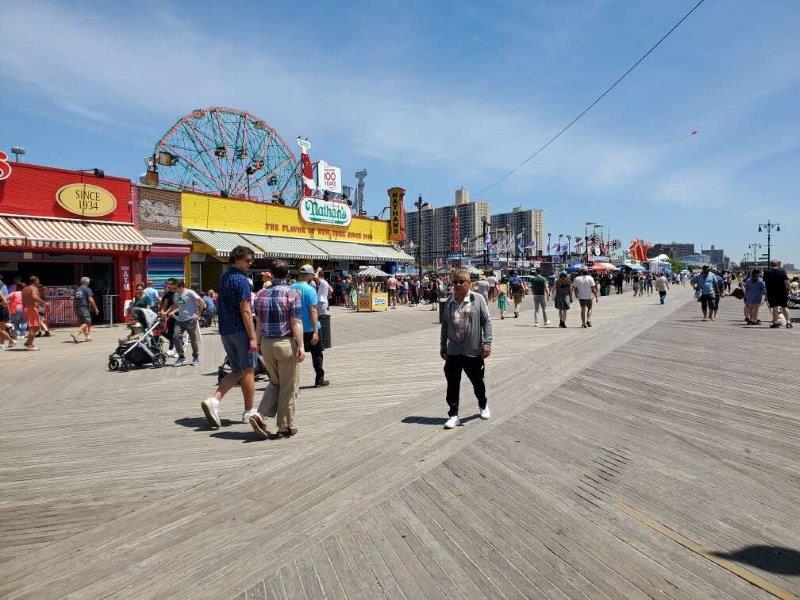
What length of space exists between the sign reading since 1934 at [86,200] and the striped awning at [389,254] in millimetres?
16023

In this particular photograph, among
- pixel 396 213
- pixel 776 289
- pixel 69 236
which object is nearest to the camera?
pixel 776 289

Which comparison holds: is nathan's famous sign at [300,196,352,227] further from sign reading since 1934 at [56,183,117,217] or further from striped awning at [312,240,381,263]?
sign reading since 1934 at [56,183,117,217]

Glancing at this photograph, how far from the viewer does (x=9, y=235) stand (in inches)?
631

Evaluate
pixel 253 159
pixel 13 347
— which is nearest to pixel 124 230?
pixel 13 347

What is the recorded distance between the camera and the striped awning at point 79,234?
16.8 meters

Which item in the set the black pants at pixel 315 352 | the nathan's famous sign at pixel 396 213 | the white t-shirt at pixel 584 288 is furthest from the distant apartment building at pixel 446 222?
the black pants at pixel 315 352

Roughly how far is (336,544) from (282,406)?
2.18 metres

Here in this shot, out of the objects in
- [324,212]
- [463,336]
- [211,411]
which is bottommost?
[211,411]

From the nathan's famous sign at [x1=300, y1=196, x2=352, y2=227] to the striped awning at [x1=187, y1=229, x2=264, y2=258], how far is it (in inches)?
201

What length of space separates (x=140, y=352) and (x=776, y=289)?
51.0 feet

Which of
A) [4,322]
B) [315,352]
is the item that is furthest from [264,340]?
[4,322]

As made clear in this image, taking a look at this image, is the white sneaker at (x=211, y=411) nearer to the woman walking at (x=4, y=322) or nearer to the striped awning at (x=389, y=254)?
the woman walking at (x=4, y=322)

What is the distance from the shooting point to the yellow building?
23047 mm

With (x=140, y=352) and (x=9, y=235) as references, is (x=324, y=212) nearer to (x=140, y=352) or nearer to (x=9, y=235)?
(x=9, y=235)
